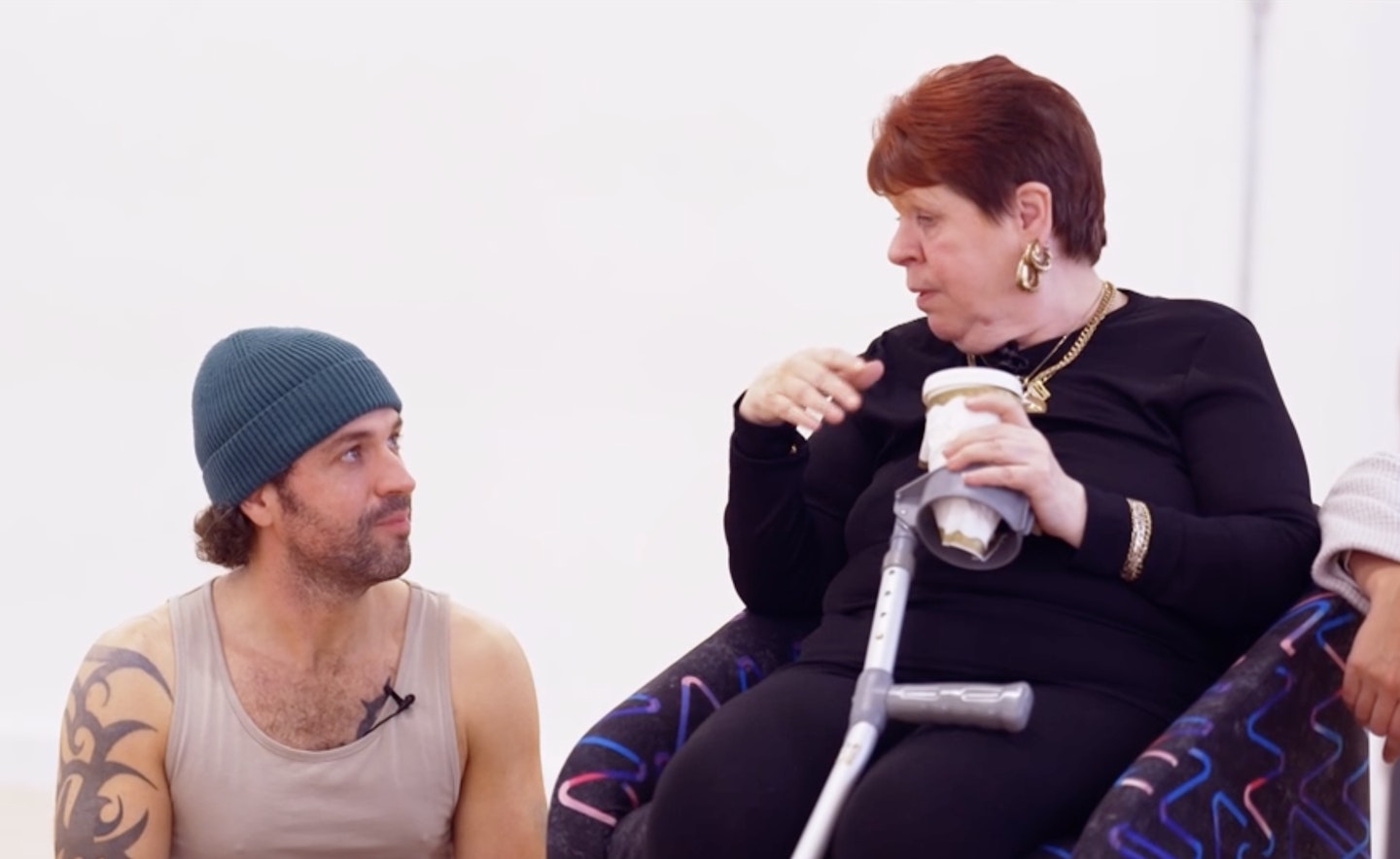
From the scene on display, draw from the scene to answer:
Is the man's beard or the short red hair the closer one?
the short red hair

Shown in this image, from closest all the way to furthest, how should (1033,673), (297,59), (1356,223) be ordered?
1. (1033,673)
2. (1356,223)
3. (297,59)

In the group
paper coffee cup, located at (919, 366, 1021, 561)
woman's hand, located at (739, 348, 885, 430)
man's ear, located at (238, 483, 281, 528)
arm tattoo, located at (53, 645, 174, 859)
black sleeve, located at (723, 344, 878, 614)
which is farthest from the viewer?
man's ear, located at (238, 483, 281, 528)

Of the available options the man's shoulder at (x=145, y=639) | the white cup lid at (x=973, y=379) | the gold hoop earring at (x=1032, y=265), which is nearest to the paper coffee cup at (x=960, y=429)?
the white cup lid at (x=973, y=379)

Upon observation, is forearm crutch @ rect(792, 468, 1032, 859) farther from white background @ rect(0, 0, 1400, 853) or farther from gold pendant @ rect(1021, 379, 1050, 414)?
white background @ rect(0, 0, 1400, 853)

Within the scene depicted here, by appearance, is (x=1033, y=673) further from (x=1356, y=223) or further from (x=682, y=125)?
(x=682, y=125)

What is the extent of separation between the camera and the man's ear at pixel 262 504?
2117 mm

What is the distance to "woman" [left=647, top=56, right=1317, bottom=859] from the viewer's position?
1.54 metres

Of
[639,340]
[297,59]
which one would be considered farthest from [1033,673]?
[297,59]

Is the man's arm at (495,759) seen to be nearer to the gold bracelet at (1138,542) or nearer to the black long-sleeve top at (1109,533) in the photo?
the black long-sleeve top at (1109,533)

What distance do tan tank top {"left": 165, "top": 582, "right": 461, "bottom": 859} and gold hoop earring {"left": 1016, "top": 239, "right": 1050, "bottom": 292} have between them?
2.76 ft

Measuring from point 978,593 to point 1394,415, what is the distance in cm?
122

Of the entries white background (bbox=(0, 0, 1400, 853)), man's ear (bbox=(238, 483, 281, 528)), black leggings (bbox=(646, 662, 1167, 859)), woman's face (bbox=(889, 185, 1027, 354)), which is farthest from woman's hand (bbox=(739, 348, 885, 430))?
white background (bbox=(0, 0, 1400, 853))

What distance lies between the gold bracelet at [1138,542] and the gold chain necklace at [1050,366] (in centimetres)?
18

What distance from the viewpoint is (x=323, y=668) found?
2105 mm
